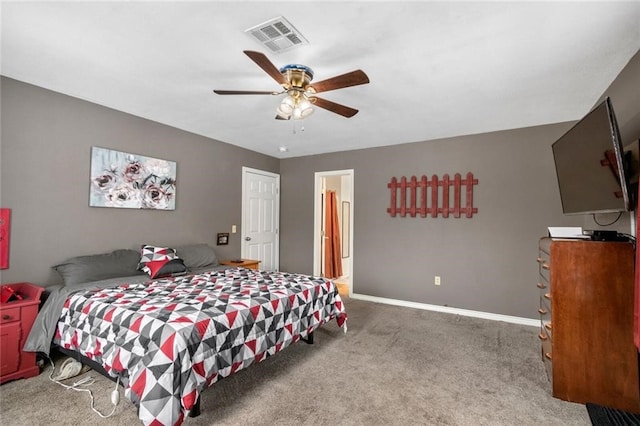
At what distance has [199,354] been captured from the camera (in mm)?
1832

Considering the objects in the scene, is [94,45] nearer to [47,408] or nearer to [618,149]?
[47,408]

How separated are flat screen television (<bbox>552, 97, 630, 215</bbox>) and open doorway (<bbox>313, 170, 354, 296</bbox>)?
3003mm

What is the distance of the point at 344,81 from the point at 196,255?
2.80m

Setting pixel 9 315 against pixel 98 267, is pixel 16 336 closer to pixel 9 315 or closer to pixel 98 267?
pixel 9 315

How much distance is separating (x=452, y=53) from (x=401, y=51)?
1.20ft

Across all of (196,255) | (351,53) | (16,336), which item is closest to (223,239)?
(196,255)

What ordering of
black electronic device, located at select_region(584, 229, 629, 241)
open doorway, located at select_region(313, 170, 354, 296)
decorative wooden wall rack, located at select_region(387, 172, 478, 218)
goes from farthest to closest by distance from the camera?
open doorway, located at select_region(313, 170, 354, 296) < decorative wooden wall rack, located at select_region(387, 172, 478, 218) < black electronic device, located at select_region(584, 229, 629, 241)

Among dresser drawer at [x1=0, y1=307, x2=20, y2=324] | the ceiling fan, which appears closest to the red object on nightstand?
dresser drawer at [x1=0, y1=307, x2=20, y2=324]

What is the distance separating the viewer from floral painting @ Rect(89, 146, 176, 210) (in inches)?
126

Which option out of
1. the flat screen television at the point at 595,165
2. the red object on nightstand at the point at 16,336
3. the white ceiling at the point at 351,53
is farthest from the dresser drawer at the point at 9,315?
the flat screen television at the point at 595,165

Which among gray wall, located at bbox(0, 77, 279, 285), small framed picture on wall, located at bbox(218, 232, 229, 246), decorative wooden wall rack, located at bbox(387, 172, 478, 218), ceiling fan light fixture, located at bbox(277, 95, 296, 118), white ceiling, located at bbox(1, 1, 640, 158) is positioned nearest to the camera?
white ceiling, located at bbox(1, 1, 640, 158)

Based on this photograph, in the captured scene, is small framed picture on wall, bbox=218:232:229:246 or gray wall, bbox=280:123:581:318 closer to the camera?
gray wall, bbox=280:123:581:318

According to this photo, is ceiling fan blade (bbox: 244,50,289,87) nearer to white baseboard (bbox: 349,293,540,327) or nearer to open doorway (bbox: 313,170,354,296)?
open doorway (bbox: 313,170,354,296)

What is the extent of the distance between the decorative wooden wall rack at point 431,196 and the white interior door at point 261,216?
2.09 metres
